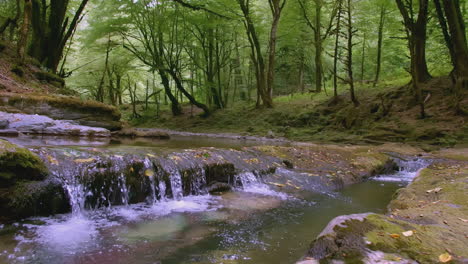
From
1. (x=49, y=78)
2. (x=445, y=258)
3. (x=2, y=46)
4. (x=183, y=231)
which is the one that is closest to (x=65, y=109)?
(x=49, y=78)

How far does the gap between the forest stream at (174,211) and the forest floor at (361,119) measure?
5.86 metres

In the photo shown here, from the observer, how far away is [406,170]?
7539 mm

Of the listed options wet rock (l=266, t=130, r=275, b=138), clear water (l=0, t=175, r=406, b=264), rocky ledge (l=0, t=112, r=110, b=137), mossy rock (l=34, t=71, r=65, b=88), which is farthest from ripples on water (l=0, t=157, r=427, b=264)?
mossy rock (l=34, t=71, r=65, b=88)

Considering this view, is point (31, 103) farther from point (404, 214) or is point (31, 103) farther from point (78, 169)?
point (404, 214)

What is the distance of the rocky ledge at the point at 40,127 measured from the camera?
7580 mm

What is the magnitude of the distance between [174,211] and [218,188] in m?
1.20

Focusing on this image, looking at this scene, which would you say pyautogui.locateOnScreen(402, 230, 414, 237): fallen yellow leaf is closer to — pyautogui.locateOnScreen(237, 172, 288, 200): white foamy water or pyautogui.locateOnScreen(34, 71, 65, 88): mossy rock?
pyautogui.locateOnScreen(237, 172, 288, 200): white foamy water

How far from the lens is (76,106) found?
9.91 m

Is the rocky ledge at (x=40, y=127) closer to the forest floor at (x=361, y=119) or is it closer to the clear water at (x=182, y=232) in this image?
the clear water at (x=182, y=232)

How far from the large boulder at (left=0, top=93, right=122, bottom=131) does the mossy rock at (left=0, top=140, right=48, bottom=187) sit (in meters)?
6.43

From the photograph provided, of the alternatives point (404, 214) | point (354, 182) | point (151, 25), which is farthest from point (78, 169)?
point (151, 25)

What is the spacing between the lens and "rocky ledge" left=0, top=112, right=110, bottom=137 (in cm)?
758

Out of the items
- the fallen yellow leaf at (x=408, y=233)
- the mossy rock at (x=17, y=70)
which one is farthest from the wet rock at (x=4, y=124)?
the fallen yellow leaf at (x=408, y=233)

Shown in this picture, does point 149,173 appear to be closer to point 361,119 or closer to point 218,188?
point 218,188
